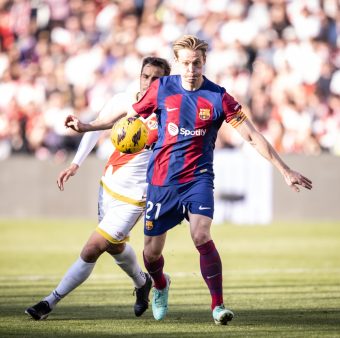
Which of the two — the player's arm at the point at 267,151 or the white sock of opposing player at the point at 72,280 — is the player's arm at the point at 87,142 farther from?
the player's arm at the point at 267,151

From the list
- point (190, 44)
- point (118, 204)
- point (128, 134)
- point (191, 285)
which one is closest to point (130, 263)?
point (118, 204)

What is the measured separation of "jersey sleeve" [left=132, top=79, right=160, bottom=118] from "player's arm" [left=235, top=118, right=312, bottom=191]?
721 millimetres

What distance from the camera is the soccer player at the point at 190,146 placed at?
8492 mm

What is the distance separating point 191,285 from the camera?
12531 mm

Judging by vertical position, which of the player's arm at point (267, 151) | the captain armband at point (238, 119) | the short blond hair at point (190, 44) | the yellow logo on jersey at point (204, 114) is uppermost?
the short blond hair at point (190, 44)

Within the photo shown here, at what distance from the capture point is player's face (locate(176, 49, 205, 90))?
8.52m

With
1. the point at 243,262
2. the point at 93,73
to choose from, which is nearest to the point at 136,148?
A: the point at 243,262

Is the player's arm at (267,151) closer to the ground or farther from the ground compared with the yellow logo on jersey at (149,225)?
farther from the ground

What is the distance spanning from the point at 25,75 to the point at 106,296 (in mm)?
14699

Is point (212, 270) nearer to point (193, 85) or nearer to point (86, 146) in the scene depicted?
point (193, 85)

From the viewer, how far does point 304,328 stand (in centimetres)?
822

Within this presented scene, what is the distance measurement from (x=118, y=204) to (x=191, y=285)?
3.33 metres

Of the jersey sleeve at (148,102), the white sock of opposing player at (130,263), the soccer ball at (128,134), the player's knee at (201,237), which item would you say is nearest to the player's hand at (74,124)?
the soccer ball at (128,134)

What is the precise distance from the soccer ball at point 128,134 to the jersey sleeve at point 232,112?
0.83 m
